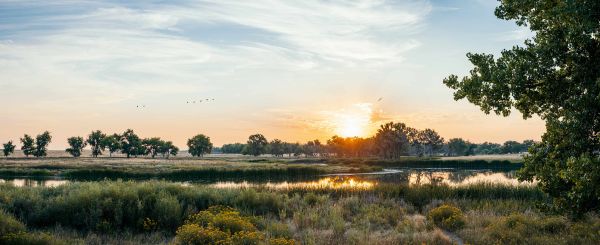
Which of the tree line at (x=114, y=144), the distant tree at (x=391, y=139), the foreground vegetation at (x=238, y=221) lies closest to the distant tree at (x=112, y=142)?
the tree line at (x=114, y=144)

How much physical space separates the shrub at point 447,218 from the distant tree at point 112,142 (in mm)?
163980

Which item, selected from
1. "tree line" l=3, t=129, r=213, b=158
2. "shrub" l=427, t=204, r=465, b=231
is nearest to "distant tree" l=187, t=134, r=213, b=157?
"tree line" l=3, t=129, r=213, b=158

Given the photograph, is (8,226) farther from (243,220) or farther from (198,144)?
(198,144)

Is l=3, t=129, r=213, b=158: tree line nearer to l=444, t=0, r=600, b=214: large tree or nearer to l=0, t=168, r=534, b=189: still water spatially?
l=0, t=168, r=534, b=189: still water

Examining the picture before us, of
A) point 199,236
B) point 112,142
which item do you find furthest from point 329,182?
point 112,142

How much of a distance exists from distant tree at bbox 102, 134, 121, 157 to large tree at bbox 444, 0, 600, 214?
169 m

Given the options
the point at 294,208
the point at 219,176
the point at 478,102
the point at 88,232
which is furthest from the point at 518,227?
the point at 219,176

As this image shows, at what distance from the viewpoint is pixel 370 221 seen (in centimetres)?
1708

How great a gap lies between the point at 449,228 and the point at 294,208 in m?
6.95

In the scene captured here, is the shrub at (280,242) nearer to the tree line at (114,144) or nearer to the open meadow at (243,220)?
the open meadow at (243,220)

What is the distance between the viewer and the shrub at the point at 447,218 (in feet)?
51.2

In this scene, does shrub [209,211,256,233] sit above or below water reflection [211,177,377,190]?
above

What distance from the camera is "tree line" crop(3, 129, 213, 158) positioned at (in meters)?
156

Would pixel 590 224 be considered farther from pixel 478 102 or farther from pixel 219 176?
pixel 219 176
